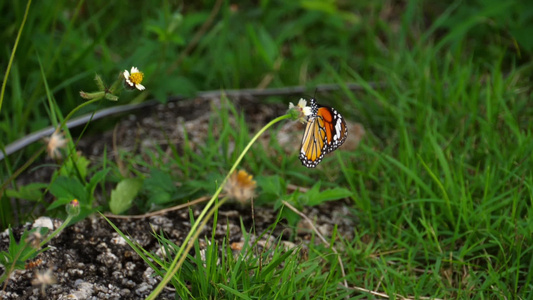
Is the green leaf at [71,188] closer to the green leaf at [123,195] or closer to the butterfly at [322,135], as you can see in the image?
the green leaf at [123,195]

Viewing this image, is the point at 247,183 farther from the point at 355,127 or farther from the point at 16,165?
the point at 355,127

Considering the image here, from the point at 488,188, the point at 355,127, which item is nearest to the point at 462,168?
the point at 488,188

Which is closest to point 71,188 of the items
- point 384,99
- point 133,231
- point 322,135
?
point 133,231

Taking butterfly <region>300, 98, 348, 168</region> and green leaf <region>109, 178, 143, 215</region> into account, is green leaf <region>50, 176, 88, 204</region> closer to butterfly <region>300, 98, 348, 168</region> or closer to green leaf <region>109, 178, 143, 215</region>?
green leaf <region>109, 178, 143, 215</region>

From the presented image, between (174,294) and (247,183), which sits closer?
(247,183)

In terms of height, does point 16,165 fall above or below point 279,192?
below

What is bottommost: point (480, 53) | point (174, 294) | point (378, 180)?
point (174, 294)

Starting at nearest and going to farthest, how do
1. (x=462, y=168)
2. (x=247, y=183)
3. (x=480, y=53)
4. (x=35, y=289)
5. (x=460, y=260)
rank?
(x=247, y=183), (x=35, y=289), (x=460, y=260), (x=462, y=168), (x=480, y=53)

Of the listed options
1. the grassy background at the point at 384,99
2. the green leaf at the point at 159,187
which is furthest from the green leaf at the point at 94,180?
the grassy background at the point at 384,99
